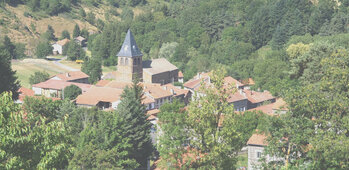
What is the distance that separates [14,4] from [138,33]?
3987 centimetres

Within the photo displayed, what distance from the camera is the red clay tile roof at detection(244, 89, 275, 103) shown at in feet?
215

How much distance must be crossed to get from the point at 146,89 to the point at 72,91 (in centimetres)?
951

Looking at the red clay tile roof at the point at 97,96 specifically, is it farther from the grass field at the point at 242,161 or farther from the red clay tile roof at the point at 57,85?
the grass field at the point at 242,161

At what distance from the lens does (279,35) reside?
285 ft

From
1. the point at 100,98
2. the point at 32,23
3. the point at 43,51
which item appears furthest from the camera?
the point at 32,23

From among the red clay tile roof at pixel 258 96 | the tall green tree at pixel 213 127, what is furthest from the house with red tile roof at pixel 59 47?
the tall green tree at pixel 213 127

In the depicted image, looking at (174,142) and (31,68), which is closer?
(174,142)

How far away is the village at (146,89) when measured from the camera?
6033 cm

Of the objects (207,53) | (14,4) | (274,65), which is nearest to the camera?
(274,65)

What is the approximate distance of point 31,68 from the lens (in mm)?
92500

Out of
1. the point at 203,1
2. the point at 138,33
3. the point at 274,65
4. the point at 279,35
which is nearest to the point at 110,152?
the point at 274,65

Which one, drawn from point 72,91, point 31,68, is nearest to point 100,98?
point 72,91

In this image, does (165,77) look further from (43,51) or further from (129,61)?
(43,51)

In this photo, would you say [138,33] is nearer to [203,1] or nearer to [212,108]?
[203,1]
